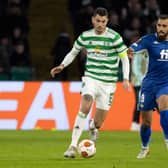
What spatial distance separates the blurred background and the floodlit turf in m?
4.01

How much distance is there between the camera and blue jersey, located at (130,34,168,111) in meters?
13.4

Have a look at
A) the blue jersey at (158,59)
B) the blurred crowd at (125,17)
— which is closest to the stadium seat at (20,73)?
the blurred crowd at (125,17)

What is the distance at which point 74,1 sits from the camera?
2636 cm

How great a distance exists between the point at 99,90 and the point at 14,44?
979cm

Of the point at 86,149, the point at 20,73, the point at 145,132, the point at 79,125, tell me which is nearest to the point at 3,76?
the point at 20,73

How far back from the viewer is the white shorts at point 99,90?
559 inches

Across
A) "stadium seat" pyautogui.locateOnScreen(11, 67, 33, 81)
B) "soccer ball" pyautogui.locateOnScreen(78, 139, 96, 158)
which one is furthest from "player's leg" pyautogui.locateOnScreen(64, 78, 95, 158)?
"stadium seat" pyautogui.locateOnScreen(11, 67, 33, 81)

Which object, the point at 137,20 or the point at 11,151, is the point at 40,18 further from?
the point at 11,151

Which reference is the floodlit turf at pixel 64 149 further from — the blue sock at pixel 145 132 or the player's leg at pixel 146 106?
the player's leg at pixel 146 106

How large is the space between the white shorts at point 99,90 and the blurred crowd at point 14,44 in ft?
26.6

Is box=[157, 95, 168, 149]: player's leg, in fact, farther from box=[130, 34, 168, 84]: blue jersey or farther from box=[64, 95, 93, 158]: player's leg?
box=[64, 95, 93, 158]: player's leg

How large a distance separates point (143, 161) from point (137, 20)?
11.4 meters

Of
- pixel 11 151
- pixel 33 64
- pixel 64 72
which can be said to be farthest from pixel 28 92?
pixel 11 151

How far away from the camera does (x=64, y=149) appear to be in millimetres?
15258
